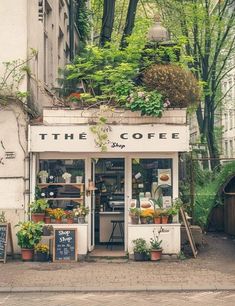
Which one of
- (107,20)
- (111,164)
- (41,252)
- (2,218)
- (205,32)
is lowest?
(41,252)

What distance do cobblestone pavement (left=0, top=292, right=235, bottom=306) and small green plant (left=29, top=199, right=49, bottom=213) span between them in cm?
386

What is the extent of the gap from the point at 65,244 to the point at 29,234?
85 cm

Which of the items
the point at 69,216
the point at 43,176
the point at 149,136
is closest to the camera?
the point at 149,136

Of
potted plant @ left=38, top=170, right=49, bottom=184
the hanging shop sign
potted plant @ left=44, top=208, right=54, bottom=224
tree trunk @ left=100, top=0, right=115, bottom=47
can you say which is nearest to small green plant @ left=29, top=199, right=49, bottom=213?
potted plant @ left=44, top=208, right=54, bottom=224

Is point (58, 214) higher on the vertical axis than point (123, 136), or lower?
lower

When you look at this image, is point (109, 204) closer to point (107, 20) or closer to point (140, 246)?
point (140, 246)

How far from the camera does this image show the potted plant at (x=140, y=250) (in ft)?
47.3

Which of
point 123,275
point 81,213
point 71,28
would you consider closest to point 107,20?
point 71,28

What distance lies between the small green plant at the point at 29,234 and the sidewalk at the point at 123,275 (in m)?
0.44

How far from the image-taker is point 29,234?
14.1 meters

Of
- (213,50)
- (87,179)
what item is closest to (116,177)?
(87,179)

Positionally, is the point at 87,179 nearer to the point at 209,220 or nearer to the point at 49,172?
the point at 49,172

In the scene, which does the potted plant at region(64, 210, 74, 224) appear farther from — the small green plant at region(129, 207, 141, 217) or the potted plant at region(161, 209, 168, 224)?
the potted plant at region(161, 209, 168, 224)

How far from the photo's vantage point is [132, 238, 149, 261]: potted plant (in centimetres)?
1443
